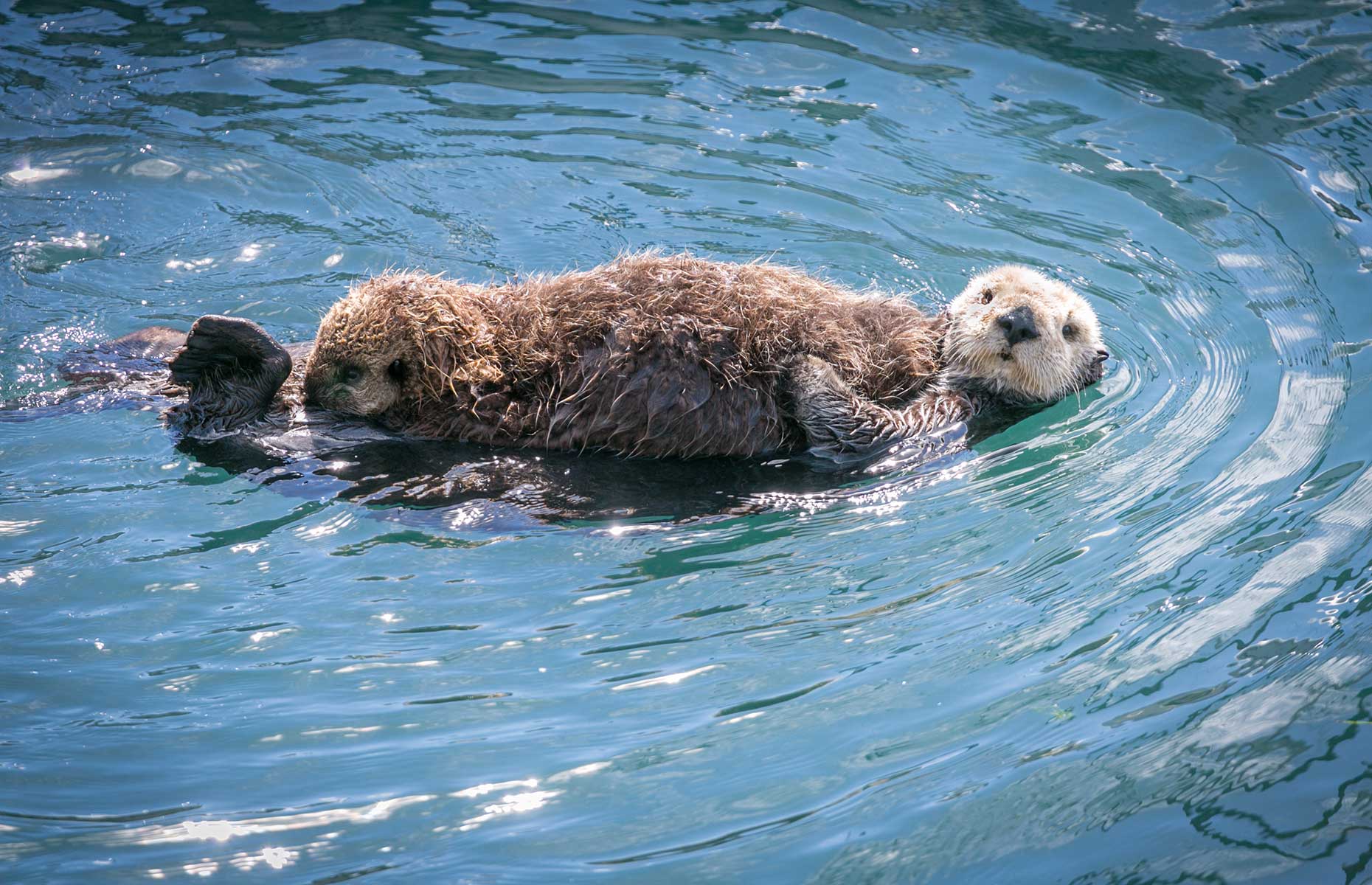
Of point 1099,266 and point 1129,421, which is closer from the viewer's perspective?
point 1129,421

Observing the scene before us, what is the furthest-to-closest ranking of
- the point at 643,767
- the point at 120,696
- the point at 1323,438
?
the point at 1323,438
the point at 120,696
the point at 643,767

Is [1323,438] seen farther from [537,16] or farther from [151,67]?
[151,67]

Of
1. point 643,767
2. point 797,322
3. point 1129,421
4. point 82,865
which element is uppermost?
point 797,322

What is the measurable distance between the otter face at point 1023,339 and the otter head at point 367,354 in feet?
8.30

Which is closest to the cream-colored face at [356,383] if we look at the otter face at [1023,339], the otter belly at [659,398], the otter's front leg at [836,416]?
the otter belly at [659,398]

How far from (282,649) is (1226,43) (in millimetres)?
8046

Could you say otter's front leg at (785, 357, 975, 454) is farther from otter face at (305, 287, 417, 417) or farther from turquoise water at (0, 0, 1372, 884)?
otter face at (305, 287, 417, 417)

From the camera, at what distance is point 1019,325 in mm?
5125

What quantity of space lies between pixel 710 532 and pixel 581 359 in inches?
36.4

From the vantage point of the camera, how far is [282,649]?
3.93 m

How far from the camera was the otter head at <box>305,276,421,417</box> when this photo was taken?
471cm

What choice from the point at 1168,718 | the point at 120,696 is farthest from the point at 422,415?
the point at 1168,718

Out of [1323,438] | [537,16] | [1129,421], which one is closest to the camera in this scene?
[1323,438]

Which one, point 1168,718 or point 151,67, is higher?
point 151,67
